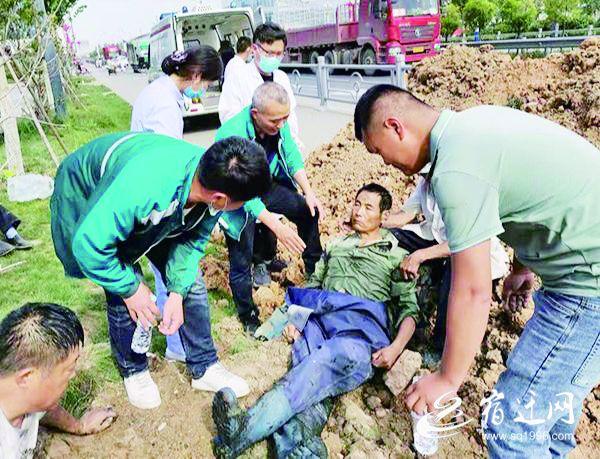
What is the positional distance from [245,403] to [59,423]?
92cm

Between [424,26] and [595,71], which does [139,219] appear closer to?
[595,71]

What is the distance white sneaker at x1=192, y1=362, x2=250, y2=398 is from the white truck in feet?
24.6

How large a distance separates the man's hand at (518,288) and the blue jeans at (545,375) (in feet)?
1.53

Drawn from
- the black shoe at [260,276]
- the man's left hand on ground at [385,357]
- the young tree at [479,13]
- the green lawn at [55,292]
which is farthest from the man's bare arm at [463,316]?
the young tree at [479,13]

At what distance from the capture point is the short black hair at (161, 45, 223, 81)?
299cm

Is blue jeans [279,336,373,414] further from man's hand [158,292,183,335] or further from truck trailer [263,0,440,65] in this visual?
truck trailer [263,0,440,65]

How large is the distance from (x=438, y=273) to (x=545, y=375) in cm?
149

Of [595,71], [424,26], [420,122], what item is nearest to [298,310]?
[420,122]

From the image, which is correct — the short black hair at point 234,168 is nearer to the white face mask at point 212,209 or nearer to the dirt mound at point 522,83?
the white face mask at point 212,209

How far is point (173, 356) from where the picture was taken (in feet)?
10.0

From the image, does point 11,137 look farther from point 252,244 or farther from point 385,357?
point 385,357

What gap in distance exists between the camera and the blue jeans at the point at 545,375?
1.64 meters

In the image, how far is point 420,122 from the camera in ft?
5.35

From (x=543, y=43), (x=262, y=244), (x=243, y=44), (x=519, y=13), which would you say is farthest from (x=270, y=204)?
(x=519, y=13)
